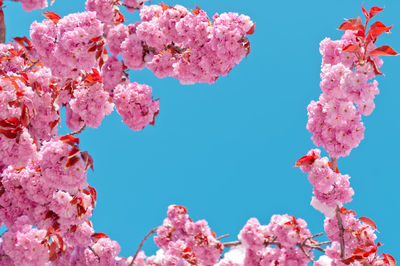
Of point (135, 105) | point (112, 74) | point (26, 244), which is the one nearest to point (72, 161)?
point (26, 244)

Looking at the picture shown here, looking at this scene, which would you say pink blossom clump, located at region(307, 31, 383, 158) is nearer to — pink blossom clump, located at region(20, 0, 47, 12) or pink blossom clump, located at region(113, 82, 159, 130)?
pink blossom clump, located at region(113, 82, 159, 130)

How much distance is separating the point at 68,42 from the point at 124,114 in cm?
106

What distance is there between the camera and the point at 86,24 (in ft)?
16.6

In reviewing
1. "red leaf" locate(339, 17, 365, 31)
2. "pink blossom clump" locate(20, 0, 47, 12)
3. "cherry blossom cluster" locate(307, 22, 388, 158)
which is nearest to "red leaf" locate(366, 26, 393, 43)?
"cherry blossom cluster" locate(307, 22, 388, 158)

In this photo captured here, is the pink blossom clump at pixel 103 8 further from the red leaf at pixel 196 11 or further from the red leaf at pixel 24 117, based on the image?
the red leaf at pixel 24 117

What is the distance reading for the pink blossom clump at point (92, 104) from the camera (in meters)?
5.07

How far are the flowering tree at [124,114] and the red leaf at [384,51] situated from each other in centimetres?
1

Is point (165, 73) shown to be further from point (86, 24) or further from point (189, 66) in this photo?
point (86, 24)

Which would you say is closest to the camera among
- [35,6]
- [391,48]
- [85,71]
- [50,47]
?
[391,48]

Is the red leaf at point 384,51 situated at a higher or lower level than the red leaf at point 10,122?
higher

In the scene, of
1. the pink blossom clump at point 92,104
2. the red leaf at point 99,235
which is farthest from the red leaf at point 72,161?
the red leaf at point 99,235

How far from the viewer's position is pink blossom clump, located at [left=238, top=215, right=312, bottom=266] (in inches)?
239

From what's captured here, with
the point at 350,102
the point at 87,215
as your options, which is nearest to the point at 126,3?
the point at 87,215

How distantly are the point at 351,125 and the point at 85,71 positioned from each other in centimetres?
328
